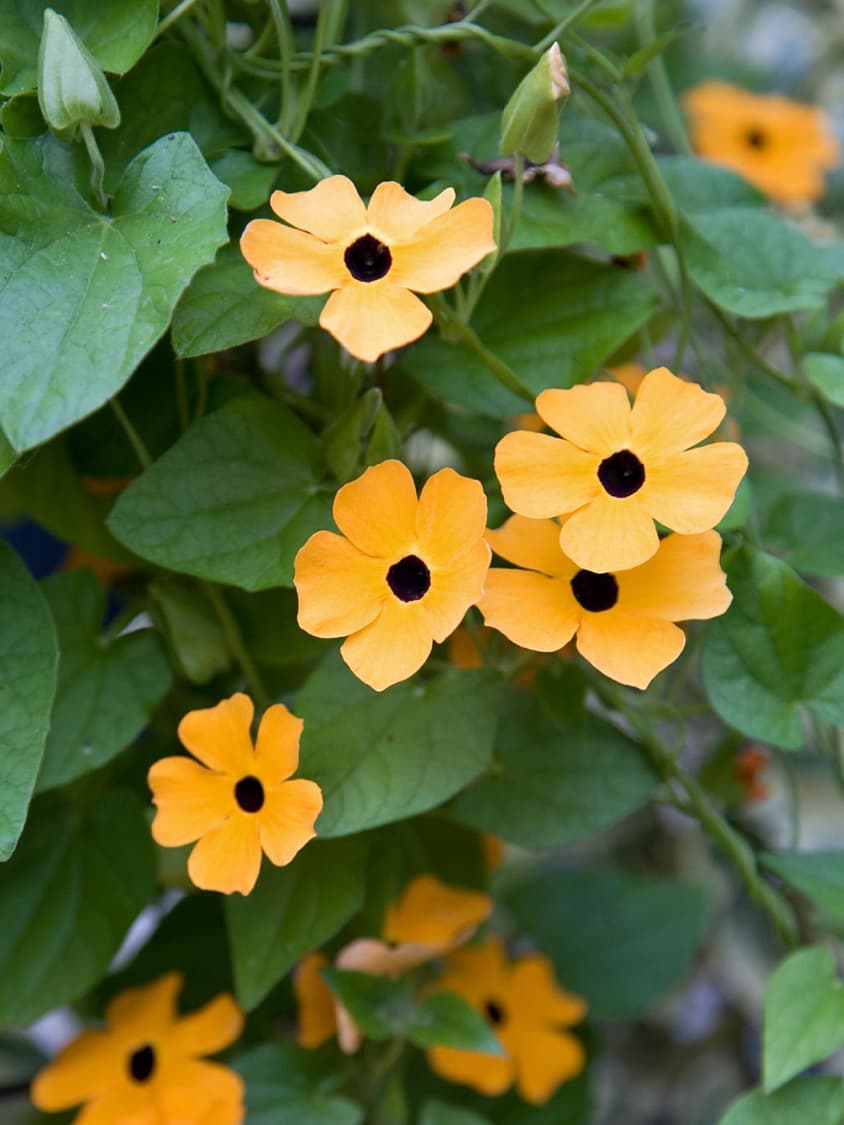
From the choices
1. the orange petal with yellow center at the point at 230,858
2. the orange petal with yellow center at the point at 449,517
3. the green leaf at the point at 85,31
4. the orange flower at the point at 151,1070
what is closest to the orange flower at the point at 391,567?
the orange petal with yellow center at the point at 449,517

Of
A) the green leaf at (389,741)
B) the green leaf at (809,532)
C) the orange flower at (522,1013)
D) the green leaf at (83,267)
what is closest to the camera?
the green leaf at (83,267)

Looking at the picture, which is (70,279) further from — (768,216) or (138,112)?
(768,216)

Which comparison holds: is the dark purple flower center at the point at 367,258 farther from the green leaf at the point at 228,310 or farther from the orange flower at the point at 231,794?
the orange flower at the point at 231,794

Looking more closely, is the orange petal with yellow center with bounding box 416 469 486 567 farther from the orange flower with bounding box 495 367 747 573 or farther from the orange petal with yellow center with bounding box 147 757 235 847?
the orange petal with yellow center with bounding box 147 757 235 847

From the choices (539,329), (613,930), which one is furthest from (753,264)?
(613,930)

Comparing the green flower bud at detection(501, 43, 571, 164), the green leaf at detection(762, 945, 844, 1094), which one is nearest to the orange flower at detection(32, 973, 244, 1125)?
the green leaf at detection(762, 945, 844, 1094)

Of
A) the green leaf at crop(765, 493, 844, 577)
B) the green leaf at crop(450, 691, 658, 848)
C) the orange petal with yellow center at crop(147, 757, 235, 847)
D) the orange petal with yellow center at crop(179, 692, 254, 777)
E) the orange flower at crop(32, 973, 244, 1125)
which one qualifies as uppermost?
the orange petal with yellow center at crop(179, 692, 254, 777)

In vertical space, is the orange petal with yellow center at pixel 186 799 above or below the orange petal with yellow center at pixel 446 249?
below
